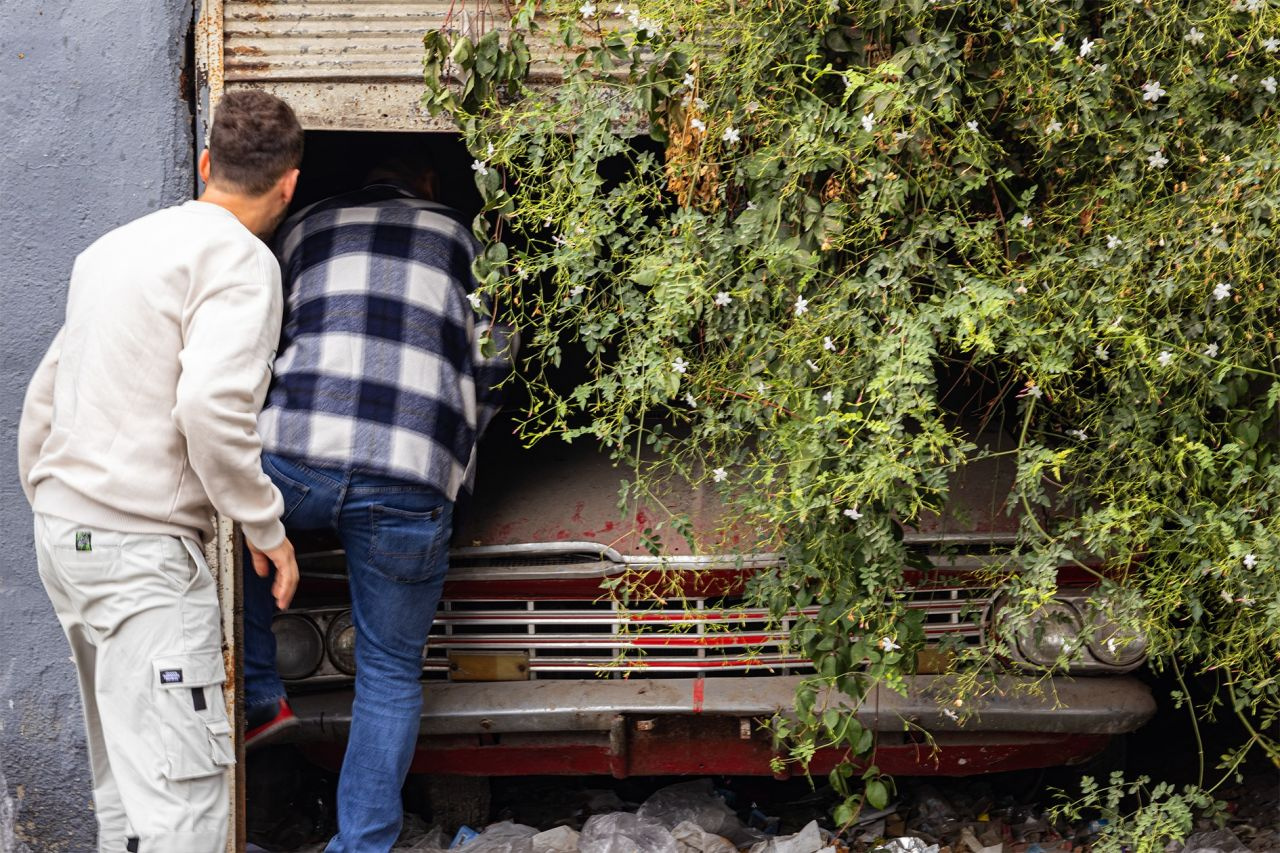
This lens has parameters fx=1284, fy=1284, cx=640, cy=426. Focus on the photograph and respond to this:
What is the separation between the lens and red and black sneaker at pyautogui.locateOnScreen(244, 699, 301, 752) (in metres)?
3.70

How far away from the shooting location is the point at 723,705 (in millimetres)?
3664

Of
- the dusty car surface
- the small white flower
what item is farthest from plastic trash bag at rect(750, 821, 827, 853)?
the small white flower

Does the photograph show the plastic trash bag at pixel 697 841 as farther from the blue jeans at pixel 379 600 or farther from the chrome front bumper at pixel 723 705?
the blue jeans at pixel 379 600

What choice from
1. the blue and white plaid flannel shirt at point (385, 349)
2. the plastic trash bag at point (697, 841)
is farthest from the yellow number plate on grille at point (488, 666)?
the plastic trash bag at point (697, 841)

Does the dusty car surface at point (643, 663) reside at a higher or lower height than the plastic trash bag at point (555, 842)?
higher

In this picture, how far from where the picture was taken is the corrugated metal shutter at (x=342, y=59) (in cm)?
357

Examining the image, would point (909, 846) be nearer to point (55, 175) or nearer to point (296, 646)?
point (296, 646)

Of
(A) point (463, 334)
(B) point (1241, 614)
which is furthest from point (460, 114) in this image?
(B) point (1241, 614)

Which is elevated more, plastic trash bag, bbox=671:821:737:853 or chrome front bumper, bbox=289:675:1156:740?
chrome front bumper, bbox=289:675:1156:740

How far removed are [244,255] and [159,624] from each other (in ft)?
2.76

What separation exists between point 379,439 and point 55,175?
1.22 meters

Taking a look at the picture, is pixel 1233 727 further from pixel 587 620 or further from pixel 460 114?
pixel 460 114

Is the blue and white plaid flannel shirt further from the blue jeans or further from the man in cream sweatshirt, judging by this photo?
the man in cream sweatshirt

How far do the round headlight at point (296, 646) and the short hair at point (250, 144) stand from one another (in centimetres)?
147
